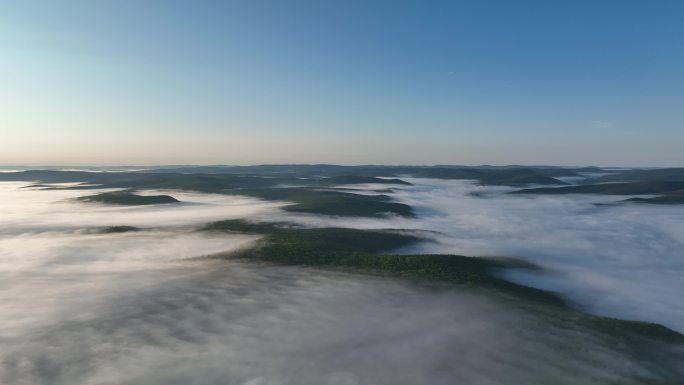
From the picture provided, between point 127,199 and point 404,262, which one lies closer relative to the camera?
point 404,262

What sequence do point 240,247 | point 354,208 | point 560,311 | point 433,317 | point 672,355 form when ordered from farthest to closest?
point 354,208
point 240,247
point 560,311
point 433,317
point 672,355

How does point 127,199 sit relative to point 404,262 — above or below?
above

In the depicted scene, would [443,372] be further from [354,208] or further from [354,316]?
[354,208]

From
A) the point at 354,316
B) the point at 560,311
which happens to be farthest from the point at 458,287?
the point at 354,316

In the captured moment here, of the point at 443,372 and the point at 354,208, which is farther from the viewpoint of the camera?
the point at 354,208

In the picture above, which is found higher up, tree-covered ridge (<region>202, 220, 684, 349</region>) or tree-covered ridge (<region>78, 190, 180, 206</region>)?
tree-covered ridge (<region>78, 190, 180, 206</region>)

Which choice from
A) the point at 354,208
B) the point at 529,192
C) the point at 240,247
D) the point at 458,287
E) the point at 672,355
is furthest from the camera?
the point at 529,192

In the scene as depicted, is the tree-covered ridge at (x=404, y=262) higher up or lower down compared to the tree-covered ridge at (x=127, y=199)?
lower down

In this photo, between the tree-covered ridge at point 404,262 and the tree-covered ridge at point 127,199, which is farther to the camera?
the tree-covered ridge at point 127,199

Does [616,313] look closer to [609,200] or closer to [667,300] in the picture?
[667,300]

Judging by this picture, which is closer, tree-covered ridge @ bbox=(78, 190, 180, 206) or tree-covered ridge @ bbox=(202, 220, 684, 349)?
tree-covered ridge @ bbox=(202, 220, 684, 349)
